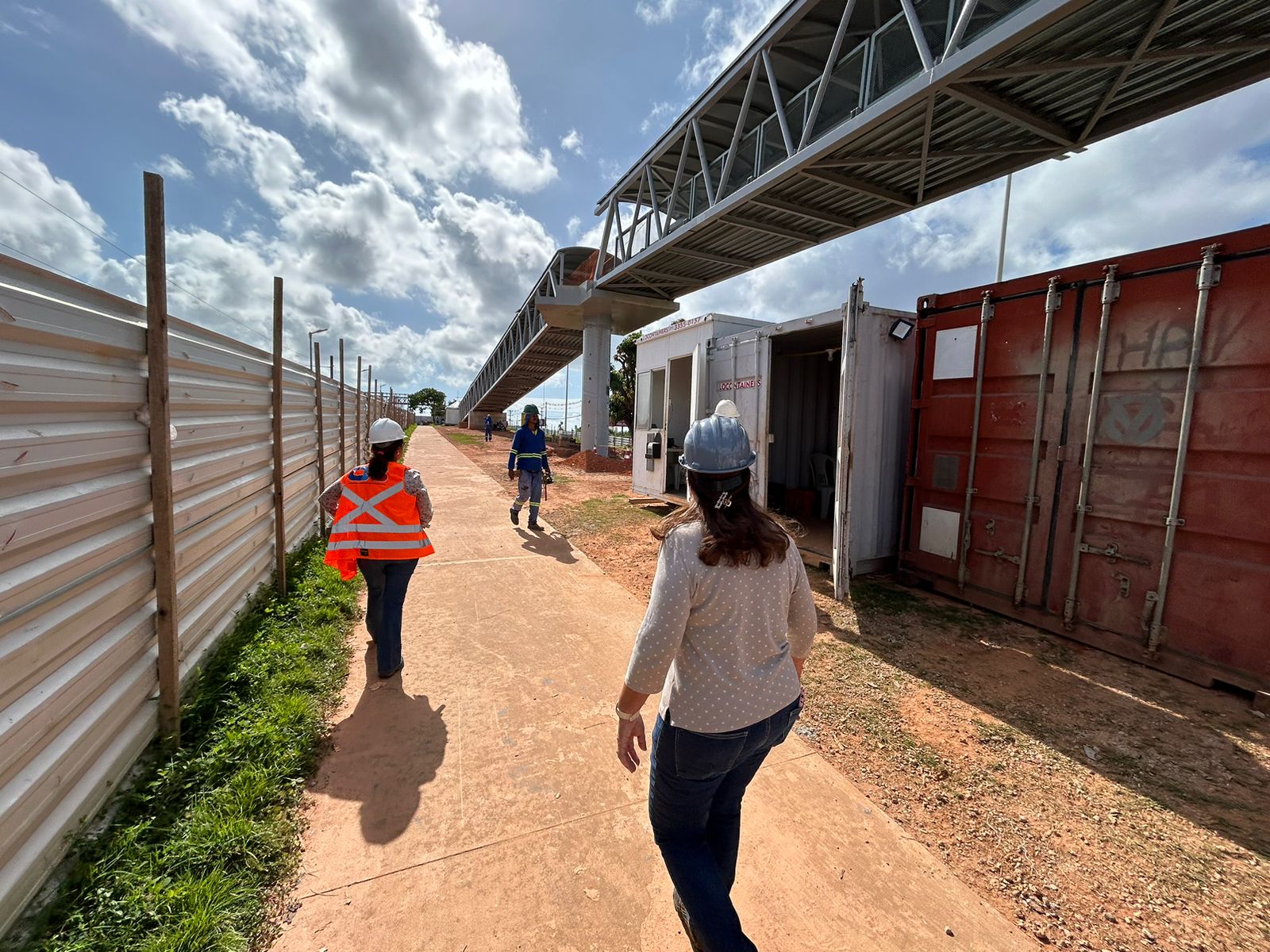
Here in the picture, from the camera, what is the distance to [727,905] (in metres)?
1.57

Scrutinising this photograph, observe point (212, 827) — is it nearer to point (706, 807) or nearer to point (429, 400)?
point (706, 807)

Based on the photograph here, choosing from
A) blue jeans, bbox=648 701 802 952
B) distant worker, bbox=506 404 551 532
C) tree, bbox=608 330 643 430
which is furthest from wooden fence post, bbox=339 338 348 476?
tree, bbox=608 330 643 430

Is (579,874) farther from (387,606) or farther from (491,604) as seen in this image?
(491,604)

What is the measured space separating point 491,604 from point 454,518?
4.08 m

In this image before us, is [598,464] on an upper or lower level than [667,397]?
lower

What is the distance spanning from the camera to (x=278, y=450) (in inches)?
187

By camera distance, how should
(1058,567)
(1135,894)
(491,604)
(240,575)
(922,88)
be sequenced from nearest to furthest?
(1135,894) → (240,575) → (1058,567) → (491,604) → (922,88)

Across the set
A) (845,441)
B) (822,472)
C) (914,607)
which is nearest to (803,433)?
(822,472)

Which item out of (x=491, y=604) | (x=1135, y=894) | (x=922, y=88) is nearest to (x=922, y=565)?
(x=1135, y=894)

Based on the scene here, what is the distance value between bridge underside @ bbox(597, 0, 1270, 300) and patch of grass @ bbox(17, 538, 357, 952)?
8862 millimetres

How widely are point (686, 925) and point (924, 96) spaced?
891 cm

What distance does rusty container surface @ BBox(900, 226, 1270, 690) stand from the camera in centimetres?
342

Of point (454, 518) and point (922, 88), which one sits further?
point (454, 518)

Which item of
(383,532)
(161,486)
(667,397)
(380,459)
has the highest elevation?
(667,397)
